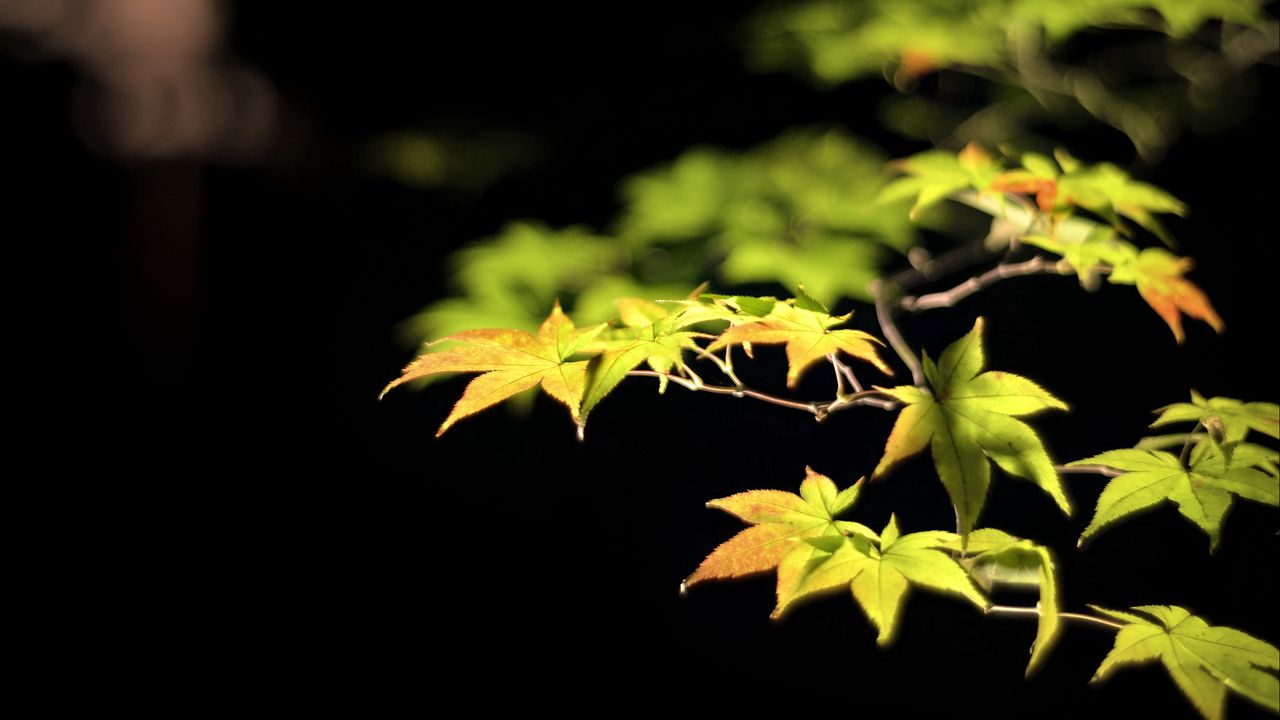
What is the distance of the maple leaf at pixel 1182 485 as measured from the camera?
895 mm

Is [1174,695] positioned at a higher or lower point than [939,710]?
higher

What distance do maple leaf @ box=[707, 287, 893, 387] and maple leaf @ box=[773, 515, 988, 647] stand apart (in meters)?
0.20

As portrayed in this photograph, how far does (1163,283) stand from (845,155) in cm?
90

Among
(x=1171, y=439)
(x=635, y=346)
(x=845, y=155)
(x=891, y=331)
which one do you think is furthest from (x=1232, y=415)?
(x=845, y=155)

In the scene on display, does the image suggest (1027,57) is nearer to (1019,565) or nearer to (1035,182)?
(1035,182)

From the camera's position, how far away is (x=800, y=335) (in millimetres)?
887

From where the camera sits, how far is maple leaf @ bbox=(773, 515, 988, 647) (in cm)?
83

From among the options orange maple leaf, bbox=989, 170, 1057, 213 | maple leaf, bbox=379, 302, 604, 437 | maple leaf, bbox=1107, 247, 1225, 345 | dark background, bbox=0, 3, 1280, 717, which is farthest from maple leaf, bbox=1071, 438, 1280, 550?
dark background, bbox=0, 3, 1280, 717

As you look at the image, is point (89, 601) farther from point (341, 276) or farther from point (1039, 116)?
point (1039, 116)

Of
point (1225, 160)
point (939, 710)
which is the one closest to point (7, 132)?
point (939, 710)

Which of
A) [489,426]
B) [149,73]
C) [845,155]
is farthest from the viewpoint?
[149,73]

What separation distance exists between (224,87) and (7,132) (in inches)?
34.7

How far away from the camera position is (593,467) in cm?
228

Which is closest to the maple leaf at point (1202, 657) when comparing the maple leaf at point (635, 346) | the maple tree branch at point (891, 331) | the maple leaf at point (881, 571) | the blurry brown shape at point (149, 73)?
the maple leaf at point (881, 571)
